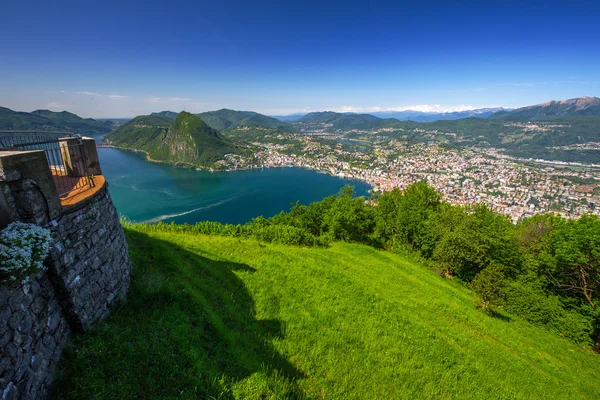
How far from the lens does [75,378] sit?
162 inches

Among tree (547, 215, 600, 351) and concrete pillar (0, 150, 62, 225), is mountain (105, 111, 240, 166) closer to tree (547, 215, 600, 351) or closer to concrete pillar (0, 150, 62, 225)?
tree (547, 215, 600, 351)

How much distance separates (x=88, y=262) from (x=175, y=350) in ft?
8.88

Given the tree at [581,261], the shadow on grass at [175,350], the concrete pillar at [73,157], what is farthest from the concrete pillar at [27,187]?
the tree at [581,261]

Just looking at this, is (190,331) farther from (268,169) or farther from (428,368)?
(268,169)

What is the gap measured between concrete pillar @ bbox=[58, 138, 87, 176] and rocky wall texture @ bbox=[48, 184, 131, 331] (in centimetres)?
132

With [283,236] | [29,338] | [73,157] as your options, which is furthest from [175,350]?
[283,236]

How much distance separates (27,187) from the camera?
4.15 m

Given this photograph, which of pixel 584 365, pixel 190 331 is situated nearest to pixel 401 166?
pixel 584 365

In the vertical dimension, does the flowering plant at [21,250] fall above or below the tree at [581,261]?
above

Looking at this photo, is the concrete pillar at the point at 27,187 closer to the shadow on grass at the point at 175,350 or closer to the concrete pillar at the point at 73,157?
the shadow on grass at the point at 175,350

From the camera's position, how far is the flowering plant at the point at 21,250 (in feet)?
11.1

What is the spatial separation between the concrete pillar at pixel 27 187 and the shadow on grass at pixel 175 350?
8.34 ft

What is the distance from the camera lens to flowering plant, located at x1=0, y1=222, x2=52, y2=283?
337 centimetres

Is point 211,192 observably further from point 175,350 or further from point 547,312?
point 175,350
